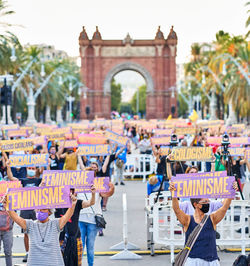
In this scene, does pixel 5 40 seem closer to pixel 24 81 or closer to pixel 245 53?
pixel 24 81

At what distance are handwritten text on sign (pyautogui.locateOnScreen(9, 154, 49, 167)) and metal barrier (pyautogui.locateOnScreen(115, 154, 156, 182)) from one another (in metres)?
8.16

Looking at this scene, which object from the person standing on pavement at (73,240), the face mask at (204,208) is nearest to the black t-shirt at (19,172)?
the person standing on pavement at (73,240)

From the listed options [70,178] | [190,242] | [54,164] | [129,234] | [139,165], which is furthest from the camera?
[139,165]

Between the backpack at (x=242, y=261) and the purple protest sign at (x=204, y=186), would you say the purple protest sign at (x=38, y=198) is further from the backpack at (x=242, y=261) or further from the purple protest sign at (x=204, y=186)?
the backpack at (x=242, y=261)

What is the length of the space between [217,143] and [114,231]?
6582 mm

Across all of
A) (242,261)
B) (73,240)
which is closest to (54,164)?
(73,240)

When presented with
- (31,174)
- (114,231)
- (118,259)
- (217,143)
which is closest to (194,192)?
(118,259)

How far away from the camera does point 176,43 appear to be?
81125mm

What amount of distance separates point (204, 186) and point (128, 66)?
7301cm

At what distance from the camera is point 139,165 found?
68.5 ft

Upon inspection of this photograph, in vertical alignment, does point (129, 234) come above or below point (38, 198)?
below

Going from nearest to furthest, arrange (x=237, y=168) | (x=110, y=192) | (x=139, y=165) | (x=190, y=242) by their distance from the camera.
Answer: (x=190, y=242) → (x=110, y=192) → (x=237, y=168) → (x=139, y=165)

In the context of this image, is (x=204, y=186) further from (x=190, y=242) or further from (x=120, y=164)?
(x=120, y=164)

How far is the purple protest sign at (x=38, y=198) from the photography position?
257 inches
